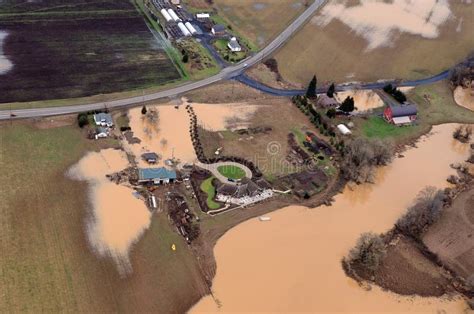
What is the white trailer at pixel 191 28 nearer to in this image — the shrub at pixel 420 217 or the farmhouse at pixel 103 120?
the farmhouse at pixel 103 120

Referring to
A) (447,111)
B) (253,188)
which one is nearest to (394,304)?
(253,188)

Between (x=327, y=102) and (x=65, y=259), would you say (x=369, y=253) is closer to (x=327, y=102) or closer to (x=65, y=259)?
(x=65, y=259)

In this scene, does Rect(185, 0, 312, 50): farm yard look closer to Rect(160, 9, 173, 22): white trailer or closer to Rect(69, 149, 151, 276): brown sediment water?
Rect(160, 9, 173, 22): white trailer

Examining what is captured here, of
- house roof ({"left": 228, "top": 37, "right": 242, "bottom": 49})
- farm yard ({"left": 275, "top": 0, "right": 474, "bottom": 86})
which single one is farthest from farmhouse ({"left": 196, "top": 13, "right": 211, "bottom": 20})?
farm yard ({"left": 275, "top": 0, "right": 474, "bottom": 86})

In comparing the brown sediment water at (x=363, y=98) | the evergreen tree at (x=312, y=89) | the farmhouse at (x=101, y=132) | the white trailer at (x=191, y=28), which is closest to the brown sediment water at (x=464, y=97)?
the brown sediment water at (x=363, y=98)

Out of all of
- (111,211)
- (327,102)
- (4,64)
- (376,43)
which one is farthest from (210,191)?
(376,43)

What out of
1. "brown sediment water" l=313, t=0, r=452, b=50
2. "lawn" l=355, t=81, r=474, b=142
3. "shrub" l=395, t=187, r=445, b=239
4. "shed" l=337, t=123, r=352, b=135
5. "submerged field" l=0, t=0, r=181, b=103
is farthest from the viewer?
"brown sediment water" l=313, t=0, r=452, b=50

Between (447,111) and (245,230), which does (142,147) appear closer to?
(245,230)
